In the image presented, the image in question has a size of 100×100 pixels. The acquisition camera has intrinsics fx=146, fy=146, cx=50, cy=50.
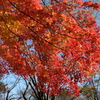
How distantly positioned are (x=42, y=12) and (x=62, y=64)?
13.2 feet

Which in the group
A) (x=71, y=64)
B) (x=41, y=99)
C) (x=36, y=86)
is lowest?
(x=41, y=99)

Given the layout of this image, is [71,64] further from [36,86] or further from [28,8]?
[28,8]

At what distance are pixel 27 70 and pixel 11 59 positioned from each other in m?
1.07

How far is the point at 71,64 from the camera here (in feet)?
26.6

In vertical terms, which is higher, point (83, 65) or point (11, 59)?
point (11, 59)

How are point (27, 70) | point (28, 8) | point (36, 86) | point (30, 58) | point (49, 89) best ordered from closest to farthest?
point (28, 8) → point (27, 70) → point (30, 58) → point (49, 89) → point (36, 86)

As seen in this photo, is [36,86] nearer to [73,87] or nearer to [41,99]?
[41,99]

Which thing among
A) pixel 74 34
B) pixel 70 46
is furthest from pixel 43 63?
pixel 74 34

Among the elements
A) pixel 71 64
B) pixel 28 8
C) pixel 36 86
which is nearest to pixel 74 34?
pixel 28 8

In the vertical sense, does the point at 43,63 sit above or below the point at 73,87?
above

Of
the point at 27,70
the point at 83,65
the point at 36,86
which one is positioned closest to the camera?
the point at 83,65

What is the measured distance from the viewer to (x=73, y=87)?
870cm

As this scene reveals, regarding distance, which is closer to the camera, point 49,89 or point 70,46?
point 70,46

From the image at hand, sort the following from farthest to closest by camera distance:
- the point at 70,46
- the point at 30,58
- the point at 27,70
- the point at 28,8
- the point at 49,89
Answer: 1. the point at 49,89
2. the point at 30,58
3. the point at 27,70
4. the point at 70,46
5. the point at 28,8
